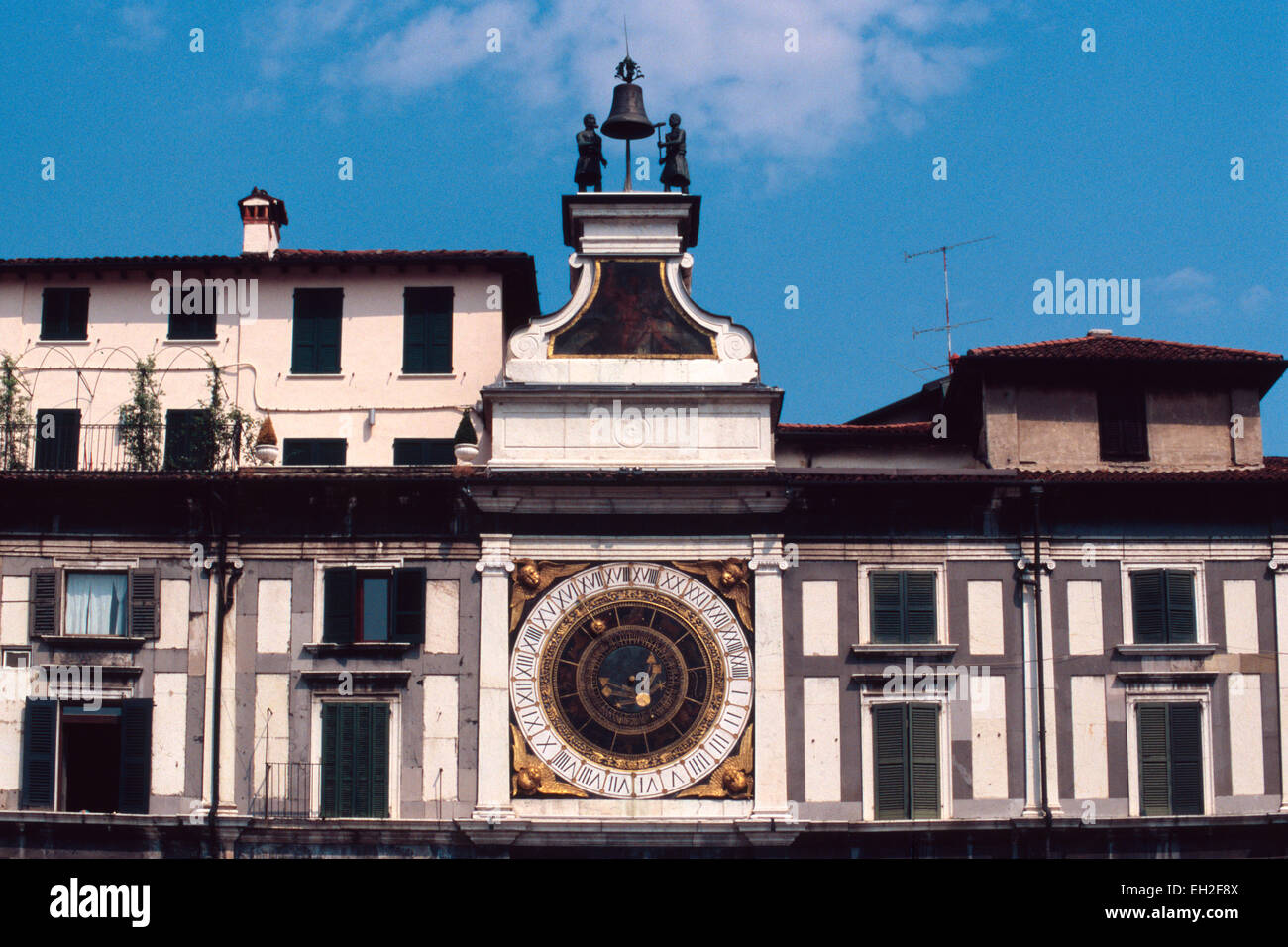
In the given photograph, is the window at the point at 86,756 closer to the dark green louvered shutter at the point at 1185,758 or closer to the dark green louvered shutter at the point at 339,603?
the dark green louvered shutter at the point at 339,603

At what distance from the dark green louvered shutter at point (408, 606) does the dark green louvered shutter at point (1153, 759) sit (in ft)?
43.6

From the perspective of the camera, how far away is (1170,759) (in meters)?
36.0

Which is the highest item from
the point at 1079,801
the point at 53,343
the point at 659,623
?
the point at 53,343

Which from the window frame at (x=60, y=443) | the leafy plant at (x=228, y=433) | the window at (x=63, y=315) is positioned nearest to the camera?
the leafy plant at (x=228, y=433)

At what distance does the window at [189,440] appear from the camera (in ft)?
130

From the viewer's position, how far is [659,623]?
119 ft

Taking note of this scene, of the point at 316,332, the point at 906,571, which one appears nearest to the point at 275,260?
the point at 316,332

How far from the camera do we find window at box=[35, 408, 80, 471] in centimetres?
4000

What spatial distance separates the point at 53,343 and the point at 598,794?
15353 mm

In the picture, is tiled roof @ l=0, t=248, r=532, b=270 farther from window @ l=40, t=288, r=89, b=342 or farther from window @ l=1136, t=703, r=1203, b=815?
window @ l=1136, t=703, r=1203, b=815

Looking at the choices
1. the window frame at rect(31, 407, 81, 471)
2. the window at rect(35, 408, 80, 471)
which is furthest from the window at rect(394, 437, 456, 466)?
the window at rect(35, 408, 80, 471)

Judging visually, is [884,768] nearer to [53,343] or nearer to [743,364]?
[743,364]

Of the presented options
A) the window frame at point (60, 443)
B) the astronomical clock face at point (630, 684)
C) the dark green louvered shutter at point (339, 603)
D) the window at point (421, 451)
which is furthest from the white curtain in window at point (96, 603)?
the astronomical clock face at point (630, 684)

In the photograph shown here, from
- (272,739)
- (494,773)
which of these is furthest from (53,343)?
(494,773)
